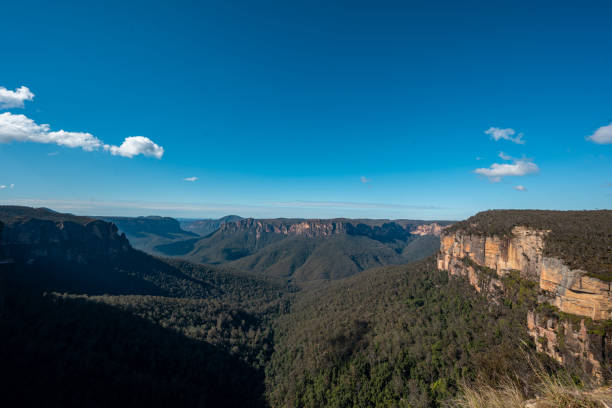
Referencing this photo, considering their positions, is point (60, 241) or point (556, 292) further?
point (60, 241)

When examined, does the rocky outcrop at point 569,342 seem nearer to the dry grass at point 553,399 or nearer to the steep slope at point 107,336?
the dry grass at point 553,399

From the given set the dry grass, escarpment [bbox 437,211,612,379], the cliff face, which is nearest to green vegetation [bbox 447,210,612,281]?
escarpment [bbox 437,211,612,379]

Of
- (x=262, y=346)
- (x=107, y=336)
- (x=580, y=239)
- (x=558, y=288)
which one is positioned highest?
(x=580, y=239)

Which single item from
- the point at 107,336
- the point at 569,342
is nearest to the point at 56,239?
the point at 107,336

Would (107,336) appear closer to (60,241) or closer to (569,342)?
(569,342)

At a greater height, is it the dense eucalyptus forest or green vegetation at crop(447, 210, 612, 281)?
green vegetation at crop(447, 210, 612, 281)

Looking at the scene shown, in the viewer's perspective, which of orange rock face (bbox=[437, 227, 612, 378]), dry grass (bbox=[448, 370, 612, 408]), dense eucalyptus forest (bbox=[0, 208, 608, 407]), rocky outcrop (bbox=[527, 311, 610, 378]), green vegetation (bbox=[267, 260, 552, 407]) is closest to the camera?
dry grass (bbox=[448, 370, 612, 408])

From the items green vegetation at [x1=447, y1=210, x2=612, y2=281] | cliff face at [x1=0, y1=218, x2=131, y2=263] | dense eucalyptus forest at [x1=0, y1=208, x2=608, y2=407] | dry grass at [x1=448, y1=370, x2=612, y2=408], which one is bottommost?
dense eucalyptus forest at [x1=0, y1=208, x2=608, y2=407]

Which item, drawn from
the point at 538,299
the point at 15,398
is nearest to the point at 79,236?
the point at 15,398

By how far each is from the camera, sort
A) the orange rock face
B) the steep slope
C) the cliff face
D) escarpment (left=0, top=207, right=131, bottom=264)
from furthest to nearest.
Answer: escarpment (left=0, top=207, right=131, bottom=264) → the cliff face → the steep slope → the orange rock face

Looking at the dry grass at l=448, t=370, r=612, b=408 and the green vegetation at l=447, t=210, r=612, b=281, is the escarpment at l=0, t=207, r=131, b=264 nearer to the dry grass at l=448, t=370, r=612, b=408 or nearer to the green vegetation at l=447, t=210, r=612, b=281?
the dry grass at l=448, t=370, r=612, b=408
